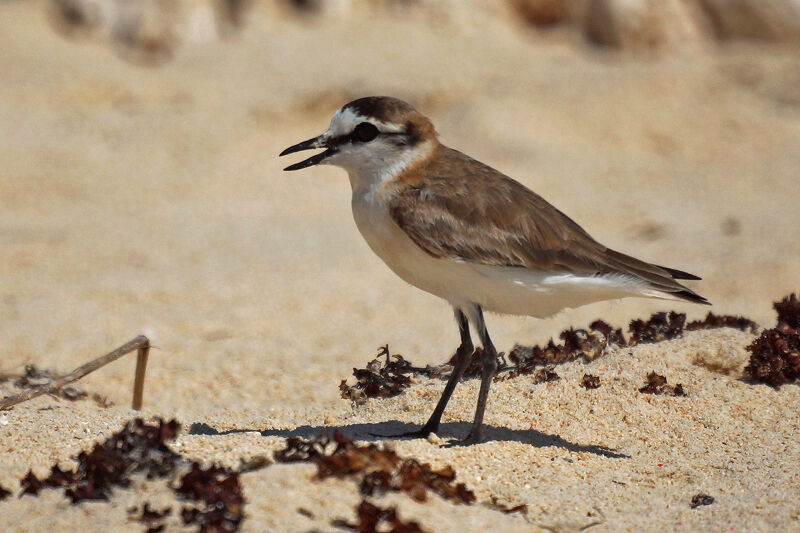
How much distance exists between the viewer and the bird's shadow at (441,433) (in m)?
4.53

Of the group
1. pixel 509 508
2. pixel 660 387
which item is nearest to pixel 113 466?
pixel 509 508

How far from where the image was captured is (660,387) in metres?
5.14

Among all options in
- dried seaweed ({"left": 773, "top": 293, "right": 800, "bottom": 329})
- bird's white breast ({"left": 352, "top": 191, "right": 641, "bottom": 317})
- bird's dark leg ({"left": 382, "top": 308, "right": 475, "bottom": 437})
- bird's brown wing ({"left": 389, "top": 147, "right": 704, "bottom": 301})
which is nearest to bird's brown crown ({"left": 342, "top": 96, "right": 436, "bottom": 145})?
bird's brown wing ({"left": 389, "top": 147, "right": 704, "bottom": 301})

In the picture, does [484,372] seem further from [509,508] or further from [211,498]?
[211,498]

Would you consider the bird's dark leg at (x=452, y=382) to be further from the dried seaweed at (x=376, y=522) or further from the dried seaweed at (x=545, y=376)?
the dried seaweed at (x=376, y=522)

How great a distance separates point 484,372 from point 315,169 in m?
7.13

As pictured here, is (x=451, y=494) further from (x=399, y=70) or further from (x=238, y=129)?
(x=399, y=70)

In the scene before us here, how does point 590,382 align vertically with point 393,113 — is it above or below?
below

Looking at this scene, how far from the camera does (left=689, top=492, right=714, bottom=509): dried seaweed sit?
3983 mm

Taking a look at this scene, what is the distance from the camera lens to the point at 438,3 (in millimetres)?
14703

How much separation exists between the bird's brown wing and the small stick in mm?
1671

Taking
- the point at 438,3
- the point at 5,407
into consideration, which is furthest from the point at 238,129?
the point at 5,407

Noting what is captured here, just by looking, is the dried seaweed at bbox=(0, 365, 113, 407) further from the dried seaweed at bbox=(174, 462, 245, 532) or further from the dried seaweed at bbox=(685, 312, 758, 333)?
the dried seaweed at bbox=(685, 312, 758, 333)

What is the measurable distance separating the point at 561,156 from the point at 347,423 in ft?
24.0
